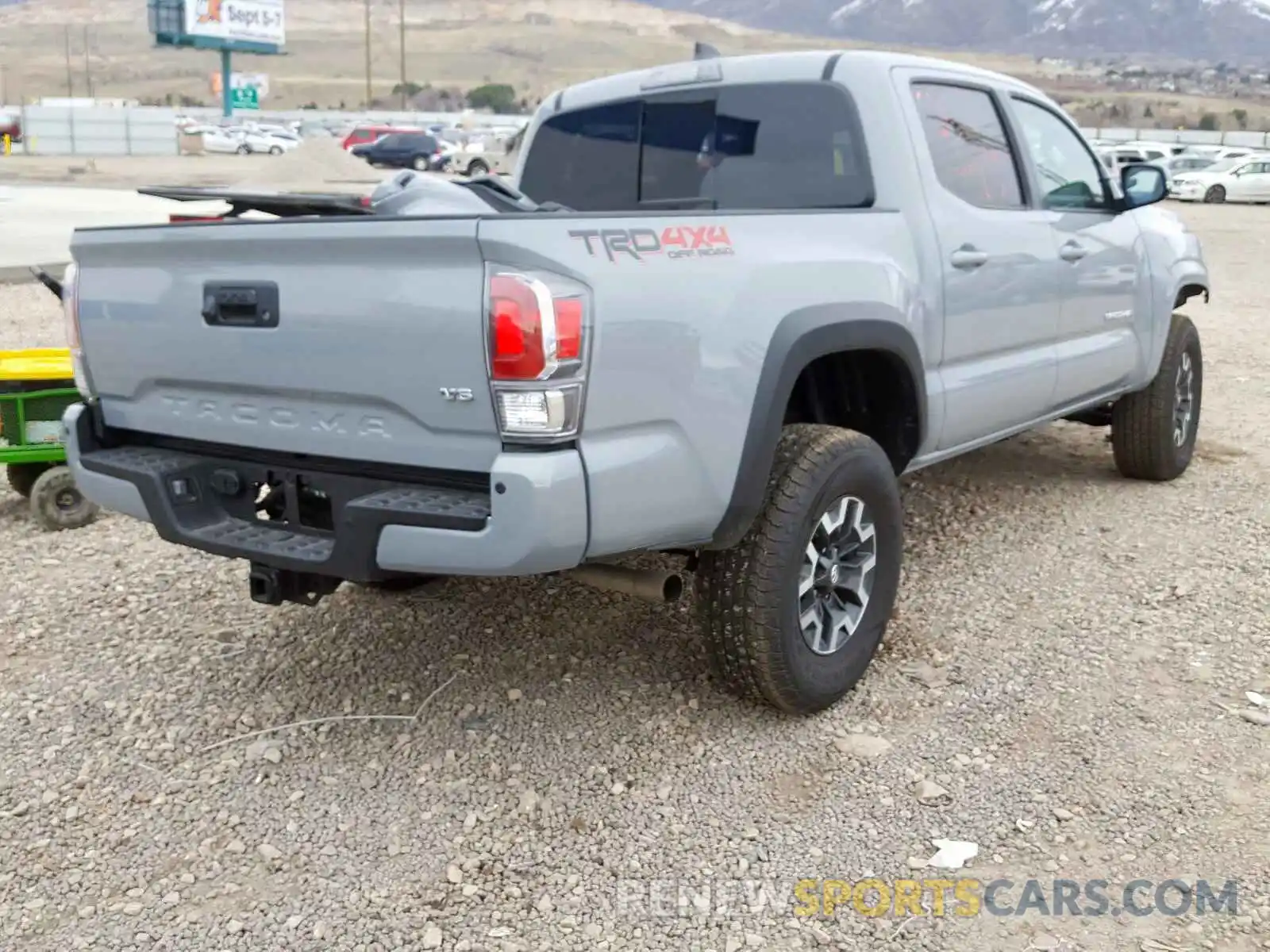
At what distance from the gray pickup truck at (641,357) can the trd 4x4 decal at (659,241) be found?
0.04ft

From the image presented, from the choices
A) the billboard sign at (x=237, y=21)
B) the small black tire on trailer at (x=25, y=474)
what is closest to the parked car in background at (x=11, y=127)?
the billboard sign at (x=237, y=21)

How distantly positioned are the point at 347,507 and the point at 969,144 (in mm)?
2748

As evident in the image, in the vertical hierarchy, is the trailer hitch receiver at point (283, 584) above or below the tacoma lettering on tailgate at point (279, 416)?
below

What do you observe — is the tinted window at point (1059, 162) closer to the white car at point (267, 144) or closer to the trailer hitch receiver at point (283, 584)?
the trailer hitch receiver at point (283, 584)

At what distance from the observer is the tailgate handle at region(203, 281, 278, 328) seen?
10.2ft

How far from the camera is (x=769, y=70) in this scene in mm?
4293

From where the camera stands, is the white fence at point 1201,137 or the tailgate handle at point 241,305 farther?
the white fence at point 1201,137

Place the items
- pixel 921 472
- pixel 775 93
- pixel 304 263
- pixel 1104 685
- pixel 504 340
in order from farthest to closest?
pixel 921 472, pixel 775 93, pixel 1104 685, pixel 304 263, pixel 504 340

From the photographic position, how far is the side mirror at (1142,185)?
203 inches

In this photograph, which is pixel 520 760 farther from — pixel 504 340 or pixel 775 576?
pixel 504 340

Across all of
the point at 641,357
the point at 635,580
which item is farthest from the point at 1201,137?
the point at 641,357

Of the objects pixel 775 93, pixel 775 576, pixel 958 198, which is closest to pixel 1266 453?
pixel 958 198

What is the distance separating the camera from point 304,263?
3.05 meters

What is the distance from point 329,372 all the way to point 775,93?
2.01 m
